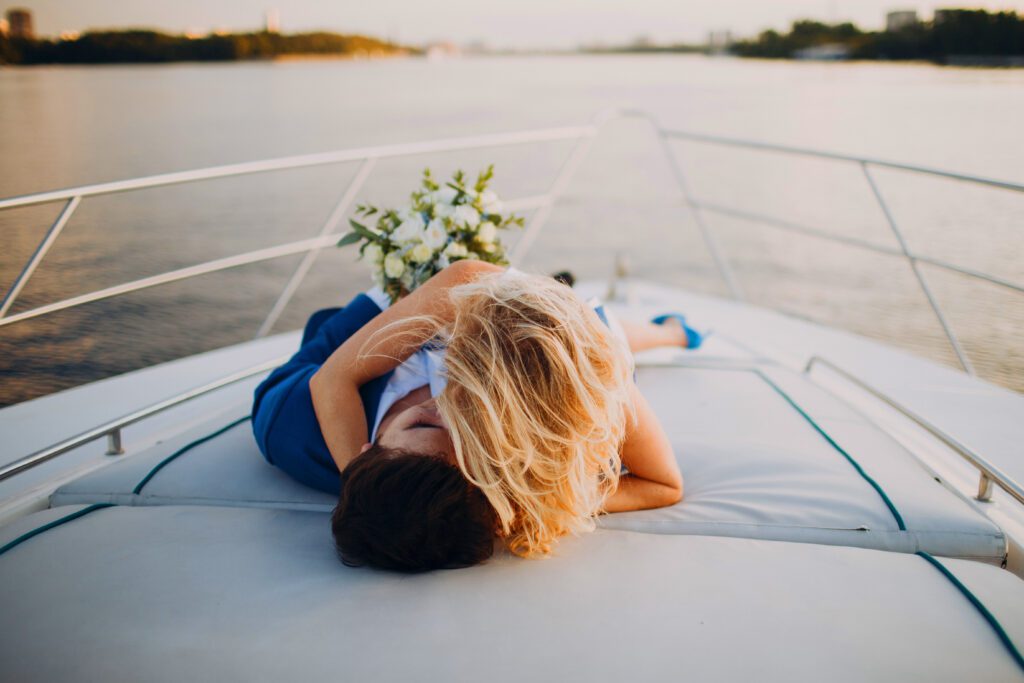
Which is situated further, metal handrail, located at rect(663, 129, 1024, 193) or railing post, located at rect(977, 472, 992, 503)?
metal handrail, located at rect(663, 129, 1024, 193)

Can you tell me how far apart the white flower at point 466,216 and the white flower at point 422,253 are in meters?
0.11

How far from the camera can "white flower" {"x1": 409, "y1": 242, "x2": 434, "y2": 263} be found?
1.81 m

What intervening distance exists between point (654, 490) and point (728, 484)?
20 cm

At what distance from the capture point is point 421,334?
4.39 ft

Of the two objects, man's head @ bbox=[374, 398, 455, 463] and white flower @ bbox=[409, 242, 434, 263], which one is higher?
white flower @ bbox=[409, 242, 434, 263]

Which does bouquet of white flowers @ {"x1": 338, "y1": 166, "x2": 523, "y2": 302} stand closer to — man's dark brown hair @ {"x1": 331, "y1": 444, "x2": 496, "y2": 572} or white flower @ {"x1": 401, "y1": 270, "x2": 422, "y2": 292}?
white flower @ {"x1": 401, "y1": 270, "x2": 422, "y2": 292}

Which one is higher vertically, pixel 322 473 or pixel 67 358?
pixel 322 473

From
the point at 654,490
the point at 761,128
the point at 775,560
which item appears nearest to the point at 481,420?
the point at 654,490

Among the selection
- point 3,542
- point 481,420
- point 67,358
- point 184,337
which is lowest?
point 184,337

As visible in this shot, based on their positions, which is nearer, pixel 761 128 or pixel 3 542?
pixel 3 542

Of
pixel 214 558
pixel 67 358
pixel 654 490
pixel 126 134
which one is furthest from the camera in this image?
pixel 126 134

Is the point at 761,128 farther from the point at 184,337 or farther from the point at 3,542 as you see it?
the point at 3,542

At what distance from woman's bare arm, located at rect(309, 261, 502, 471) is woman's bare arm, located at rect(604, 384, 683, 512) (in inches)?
15.8

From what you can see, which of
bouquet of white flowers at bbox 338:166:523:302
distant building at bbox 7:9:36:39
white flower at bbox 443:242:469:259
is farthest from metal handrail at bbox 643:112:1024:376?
distant building at bbox 7:9:36:39
